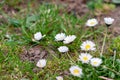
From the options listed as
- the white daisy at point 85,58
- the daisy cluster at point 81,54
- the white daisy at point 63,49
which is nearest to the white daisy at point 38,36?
the daisy cluster at point 81,54

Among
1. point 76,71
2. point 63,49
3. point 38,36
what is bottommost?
point 76,71

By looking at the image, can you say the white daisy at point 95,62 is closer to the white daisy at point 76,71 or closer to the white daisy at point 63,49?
the white daisy at point 76,71

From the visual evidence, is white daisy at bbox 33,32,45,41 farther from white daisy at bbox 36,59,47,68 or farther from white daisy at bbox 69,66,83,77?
white daisy at bbox 69,66,83,77

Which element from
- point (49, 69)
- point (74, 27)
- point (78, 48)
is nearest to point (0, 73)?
point (49, 69)

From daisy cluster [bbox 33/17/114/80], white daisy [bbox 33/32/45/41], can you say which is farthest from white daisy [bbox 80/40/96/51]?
white daisy [bbox 33/32/45/41]

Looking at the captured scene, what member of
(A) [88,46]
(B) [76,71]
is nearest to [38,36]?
(A) [88,46]

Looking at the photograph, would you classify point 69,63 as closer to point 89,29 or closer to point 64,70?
point 64,70

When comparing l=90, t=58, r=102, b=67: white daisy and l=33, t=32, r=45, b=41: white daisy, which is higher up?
l=33, t=32, r=45, b=41: white daisy

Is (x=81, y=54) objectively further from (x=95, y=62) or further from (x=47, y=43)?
(x=47, y=43)

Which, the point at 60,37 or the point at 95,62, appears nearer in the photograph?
the point at 95,62
